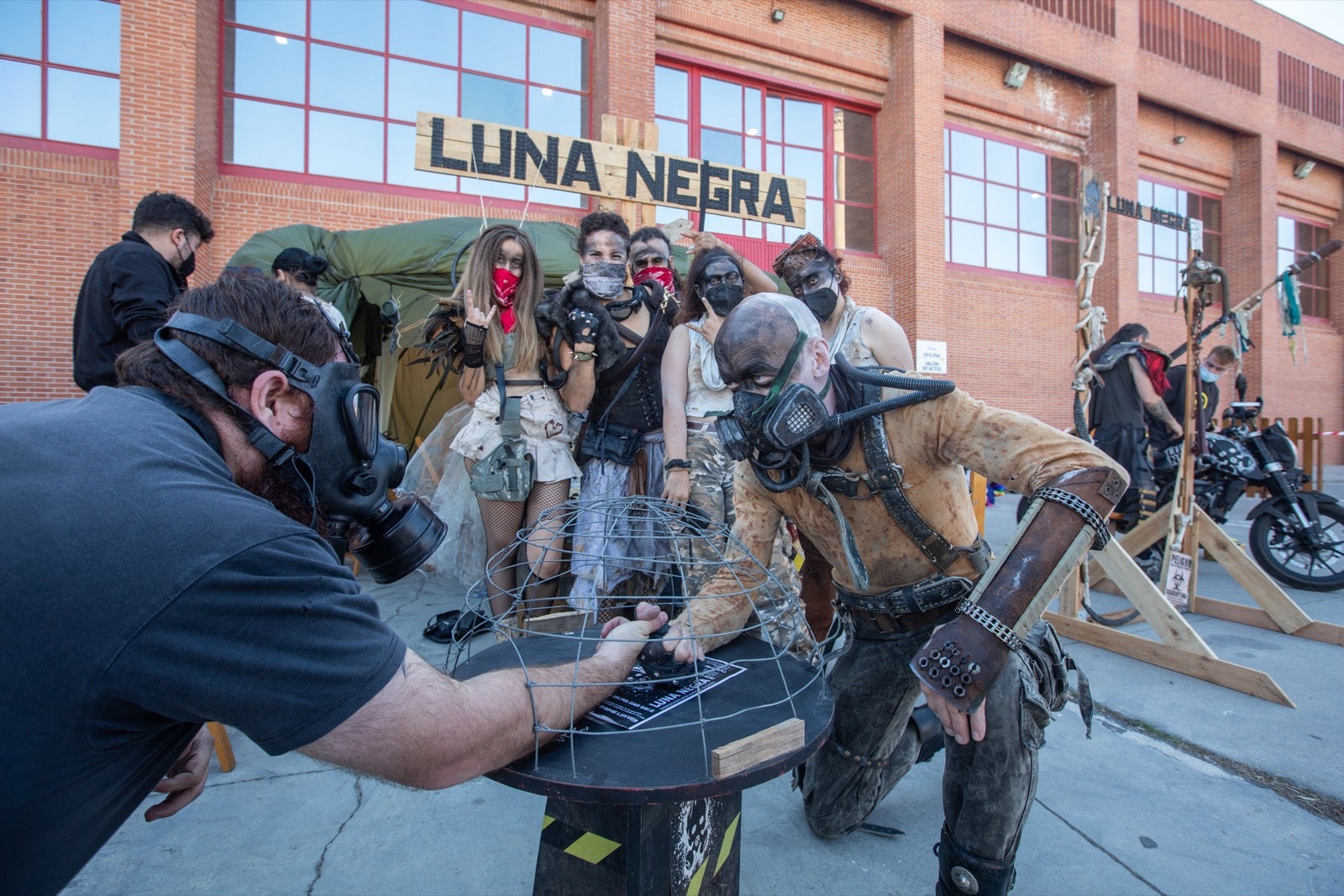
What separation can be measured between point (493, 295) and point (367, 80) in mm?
7696

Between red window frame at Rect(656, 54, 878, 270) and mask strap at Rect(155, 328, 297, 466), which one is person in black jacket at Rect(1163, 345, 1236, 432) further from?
mask strap at Rect(155, 328, 297, 466)

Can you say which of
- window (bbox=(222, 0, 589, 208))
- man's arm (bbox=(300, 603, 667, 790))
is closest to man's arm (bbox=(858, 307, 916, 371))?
man's arm (bbox=(300, 603, 667, 790))

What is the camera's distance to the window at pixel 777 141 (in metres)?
10.8

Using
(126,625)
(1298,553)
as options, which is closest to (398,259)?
(126,625)

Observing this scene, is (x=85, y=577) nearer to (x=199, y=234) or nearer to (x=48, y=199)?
(x=199, y=234)

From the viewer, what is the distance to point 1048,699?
1902 mm

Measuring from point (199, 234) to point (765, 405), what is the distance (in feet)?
9.15

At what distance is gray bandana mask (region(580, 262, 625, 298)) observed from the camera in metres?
3.15

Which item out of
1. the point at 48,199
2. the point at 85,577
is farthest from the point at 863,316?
the point at 48,199

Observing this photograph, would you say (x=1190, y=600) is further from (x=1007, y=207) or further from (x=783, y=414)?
(x=1007, y=207)

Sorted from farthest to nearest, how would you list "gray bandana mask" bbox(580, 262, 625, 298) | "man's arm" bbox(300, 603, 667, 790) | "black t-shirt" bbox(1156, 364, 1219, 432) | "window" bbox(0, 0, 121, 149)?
1. "window" bbox(0, 0, 121, 149)
2. "black t-shirt" bbox(1156, 364, 1219, 432)
3. "gray bandana mask" bbox(580, 262, 625, 298)
4. "man's arm" bbox(300, 603, 667, 790)

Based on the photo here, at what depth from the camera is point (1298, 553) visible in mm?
4930

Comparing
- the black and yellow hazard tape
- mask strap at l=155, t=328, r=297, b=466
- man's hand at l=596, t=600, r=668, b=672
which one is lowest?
the black and yellow hazard tape

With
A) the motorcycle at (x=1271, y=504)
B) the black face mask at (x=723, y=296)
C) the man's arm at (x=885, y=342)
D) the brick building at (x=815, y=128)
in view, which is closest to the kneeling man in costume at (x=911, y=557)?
the man's arm at (x=885, y=342)
